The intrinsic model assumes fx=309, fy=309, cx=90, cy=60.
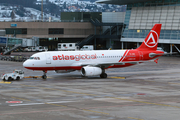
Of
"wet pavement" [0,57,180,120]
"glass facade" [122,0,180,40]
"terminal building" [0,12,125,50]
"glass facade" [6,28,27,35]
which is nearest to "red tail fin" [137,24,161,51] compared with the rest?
"wet pavement" [0,57,180,120]

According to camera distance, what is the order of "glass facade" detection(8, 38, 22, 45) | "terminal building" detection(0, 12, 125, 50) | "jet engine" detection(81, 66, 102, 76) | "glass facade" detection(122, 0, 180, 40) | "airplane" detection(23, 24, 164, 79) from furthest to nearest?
"terminal building" detection(0, 12, 125, 50), "glass facade" detection(8, 38, 22, 45), "glass facade" detection(122, 0, 180, 40), "airplane" detection(23, 24, 164, 79), "jet engine" detection(81, 66, 102, 76)

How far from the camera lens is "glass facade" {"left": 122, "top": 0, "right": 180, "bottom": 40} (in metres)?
101

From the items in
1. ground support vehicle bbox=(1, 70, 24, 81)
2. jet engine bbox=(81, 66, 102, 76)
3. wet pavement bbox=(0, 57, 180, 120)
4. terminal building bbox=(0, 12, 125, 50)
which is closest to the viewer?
wet pavement bbox=(0, 57, 180, 120)

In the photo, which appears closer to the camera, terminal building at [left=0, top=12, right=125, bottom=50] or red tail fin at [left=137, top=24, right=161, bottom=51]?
red tail fin at [left=137, top=24, right=161, bottom=51]

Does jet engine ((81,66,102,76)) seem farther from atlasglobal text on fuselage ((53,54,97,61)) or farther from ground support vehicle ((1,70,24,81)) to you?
ground support vehicle ((1,70,24,81))

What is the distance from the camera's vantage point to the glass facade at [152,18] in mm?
100875

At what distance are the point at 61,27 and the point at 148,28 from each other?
39.1m

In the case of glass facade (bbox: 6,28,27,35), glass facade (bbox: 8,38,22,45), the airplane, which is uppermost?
glass facade (bbox: 6,28,27,35)

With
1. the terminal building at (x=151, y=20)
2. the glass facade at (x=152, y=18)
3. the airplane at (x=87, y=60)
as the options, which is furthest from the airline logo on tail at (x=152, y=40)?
the glass facade at (x=152, y=18)

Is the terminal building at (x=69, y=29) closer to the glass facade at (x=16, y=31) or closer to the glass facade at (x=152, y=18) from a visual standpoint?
the glass facade at (x=16, y=31)

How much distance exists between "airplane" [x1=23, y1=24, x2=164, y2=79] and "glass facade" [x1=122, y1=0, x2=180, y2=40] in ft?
177

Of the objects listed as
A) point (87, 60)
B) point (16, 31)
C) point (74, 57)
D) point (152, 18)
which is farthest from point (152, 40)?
point (16, 31)

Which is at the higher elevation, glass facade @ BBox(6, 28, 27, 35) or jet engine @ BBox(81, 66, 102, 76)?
glass facade @ BBox(6, 28, 27, 35)

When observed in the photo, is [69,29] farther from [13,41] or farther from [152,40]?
[152,40]
